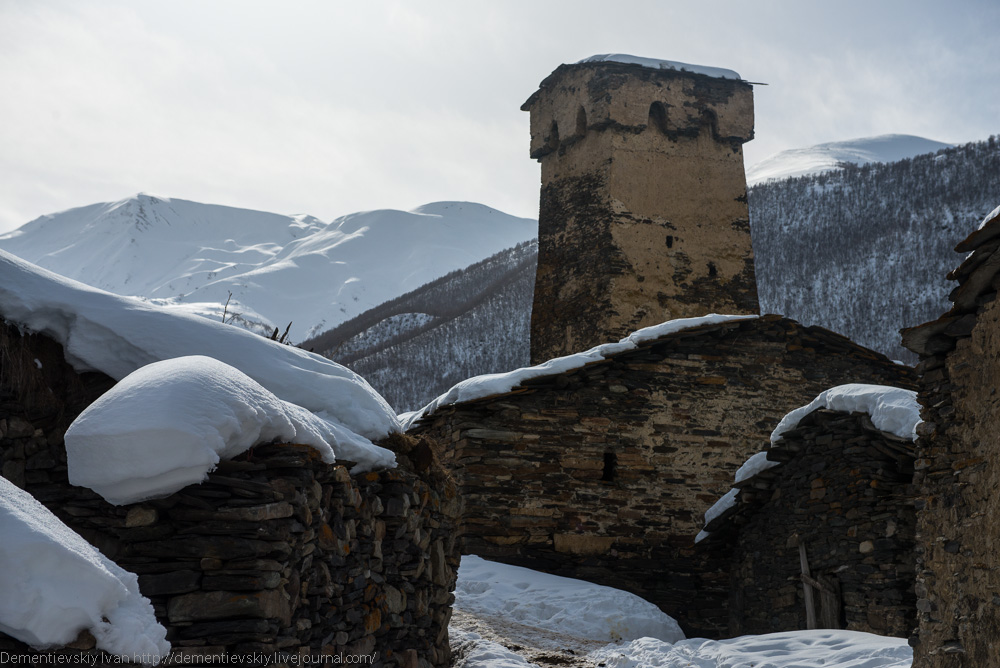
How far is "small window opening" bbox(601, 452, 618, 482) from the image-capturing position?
9945 millimetres

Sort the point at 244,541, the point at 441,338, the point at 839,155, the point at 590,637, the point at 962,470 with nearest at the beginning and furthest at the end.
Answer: the point at 244,541, the point at 962,470, the point at 590,637, the point at 441,338, the point at 839,155

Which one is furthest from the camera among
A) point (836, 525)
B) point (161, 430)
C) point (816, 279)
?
point (816, 279)

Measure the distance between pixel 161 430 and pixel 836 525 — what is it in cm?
621

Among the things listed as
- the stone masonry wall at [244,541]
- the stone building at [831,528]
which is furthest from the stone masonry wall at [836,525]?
the stone masonry wall at [244,541]

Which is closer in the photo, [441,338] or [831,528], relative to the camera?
[831,528]

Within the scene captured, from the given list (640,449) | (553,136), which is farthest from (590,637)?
(553,136)

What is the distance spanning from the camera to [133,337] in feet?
12.4

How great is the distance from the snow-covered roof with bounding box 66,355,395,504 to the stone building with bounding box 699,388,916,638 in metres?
5.23

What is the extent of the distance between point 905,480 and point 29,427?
625 centimetres

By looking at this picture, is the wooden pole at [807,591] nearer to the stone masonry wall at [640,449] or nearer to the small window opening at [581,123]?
the stone masonry wall at [640,449]

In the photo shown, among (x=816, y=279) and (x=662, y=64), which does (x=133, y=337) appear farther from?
(x=816, y=279)

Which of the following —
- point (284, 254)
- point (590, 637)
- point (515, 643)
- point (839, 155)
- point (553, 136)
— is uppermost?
point (284, 254)

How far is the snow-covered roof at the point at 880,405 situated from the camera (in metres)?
6.57

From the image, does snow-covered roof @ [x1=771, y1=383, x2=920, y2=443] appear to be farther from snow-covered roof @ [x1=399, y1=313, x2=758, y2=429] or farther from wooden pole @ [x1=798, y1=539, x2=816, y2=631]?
snow-covered roof @ [x1=399, y1=313, x2=758, y2=429]
